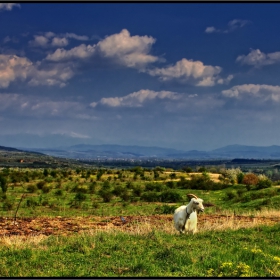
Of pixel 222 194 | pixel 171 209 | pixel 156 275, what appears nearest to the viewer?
pixel 156 275

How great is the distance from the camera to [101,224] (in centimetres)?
1883

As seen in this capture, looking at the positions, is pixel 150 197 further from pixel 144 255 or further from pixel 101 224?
pixel 144 255

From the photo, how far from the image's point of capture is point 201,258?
400 inches

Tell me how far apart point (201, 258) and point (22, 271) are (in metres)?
4.55

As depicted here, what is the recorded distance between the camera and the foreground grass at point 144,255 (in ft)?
29.8

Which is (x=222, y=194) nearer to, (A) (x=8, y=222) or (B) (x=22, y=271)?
(A) (x=8, y=222)

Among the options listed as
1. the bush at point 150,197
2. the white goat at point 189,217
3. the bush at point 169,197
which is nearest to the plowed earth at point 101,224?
the white goat at point 189,217

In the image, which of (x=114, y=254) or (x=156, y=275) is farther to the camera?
(x=114, y=254)

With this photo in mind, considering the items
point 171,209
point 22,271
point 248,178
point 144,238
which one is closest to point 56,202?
point 171,209

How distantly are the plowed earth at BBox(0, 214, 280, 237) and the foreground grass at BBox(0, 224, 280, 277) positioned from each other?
1.69 meters

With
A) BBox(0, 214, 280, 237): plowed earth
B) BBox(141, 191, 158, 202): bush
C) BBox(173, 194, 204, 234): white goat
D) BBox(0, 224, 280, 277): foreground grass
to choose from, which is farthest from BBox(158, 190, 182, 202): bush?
BBox(0, 224, 280, 277): foreground grass

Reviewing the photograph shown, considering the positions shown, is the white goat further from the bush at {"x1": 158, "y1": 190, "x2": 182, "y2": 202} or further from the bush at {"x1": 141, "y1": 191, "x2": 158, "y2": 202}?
the bush at {"x1": 141, "y1": 191, "x2": 158, "y2": 202}

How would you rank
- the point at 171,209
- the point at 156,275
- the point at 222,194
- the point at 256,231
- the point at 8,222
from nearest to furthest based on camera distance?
the point at 156,275 → the point at 256,231 → the point at 8,222 → the point at 171,209 → the point at 222,194

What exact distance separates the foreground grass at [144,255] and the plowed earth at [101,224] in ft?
5.54
